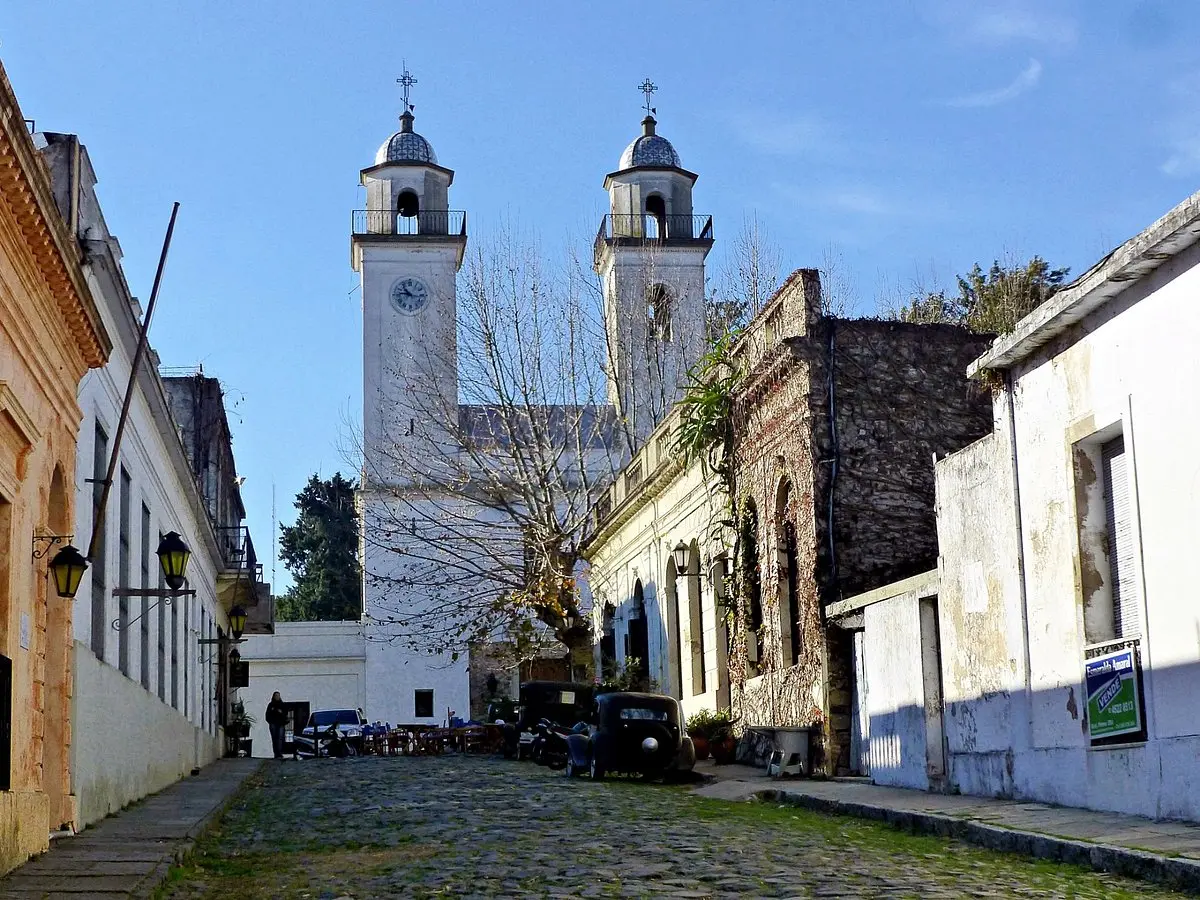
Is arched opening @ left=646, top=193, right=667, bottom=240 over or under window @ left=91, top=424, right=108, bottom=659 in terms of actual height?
over

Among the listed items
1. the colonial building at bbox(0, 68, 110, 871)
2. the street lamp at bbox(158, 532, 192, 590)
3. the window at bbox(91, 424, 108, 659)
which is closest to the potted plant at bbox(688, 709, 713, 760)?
the street lamp at bbox(158, 532, 192, 590)

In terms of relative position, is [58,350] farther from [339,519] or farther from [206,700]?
[339,519]

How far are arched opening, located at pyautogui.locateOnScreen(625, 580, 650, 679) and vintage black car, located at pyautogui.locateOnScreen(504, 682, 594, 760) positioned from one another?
6.37 feet

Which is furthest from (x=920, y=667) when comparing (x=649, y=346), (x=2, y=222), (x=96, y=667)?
(x=649, y=346)

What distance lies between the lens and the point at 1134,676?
12117 mm

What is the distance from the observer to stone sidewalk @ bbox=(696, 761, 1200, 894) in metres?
9.30

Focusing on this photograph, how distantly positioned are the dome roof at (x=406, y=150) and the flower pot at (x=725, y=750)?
33511mm

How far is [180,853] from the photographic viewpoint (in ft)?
37.4

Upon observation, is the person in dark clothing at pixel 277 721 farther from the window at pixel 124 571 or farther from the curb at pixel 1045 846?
the curb at pixel 1045 846

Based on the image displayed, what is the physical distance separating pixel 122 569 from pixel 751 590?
9696 mm

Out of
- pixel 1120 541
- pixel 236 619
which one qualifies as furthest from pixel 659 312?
pixel 1120 541

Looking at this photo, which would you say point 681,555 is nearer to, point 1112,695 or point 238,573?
point 238,573

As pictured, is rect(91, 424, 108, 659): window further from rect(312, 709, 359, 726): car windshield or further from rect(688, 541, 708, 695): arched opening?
rect(312, 709, 359, 726): car windshield

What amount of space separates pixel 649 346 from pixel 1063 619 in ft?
92.9
